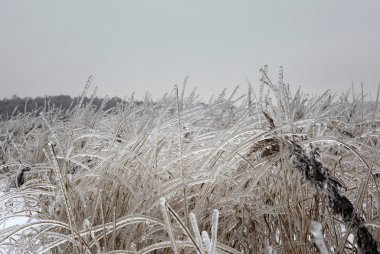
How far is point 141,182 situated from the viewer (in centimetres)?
172

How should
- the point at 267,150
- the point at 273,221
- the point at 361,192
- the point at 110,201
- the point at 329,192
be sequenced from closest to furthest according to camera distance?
the point at 329,192, the point at 361,192, the point at 267,150, the point at 273,221, the point at 110,201

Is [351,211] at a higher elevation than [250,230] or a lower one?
higher

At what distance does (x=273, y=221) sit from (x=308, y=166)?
724 mm

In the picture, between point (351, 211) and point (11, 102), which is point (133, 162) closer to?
point (351, 211)

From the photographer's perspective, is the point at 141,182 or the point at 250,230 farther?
the point at 141,182

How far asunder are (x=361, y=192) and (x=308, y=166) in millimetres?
248

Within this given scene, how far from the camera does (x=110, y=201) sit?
5.41 ft

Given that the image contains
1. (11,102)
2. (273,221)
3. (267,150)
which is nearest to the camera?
(267,150)

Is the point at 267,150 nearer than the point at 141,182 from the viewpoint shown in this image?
Yes

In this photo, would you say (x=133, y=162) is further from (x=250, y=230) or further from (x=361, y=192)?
(x=361, y=192)

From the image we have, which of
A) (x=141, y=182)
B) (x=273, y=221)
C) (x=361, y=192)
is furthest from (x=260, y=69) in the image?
(x=141, y=182)

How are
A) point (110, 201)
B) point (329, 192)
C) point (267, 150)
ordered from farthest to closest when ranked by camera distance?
point (110, 201)
point (267, 150)
point (329, 192)

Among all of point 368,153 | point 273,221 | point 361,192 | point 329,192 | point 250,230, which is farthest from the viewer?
point 368,153

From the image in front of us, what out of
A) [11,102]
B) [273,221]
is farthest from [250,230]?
[11,102]
